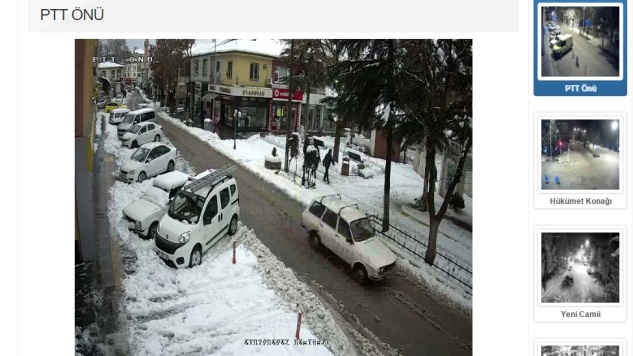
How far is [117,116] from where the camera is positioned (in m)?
3.61

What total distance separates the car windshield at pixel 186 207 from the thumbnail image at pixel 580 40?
8.91 feet

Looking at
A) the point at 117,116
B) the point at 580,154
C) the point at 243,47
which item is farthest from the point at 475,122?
the point at 117,116

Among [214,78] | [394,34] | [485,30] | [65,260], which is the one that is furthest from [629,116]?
[65,260]

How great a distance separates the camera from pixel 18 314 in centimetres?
275

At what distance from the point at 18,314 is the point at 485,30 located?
12.4 feet

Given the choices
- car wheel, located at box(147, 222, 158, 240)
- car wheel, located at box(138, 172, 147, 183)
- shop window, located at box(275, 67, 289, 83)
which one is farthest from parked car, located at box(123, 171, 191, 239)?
shop window, located at box(275, 67, 289, 83)

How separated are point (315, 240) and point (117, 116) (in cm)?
211

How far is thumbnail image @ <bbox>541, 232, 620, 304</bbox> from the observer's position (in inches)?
106

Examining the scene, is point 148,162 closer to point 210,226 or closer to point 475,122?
point 210,226

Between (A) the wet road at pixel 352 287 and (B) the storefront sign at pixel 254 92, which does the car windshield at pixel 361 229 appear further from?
(B) the storefront sign at pixel 254 92

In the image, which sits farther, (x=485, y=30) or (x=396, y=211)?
(x=396, y=211)

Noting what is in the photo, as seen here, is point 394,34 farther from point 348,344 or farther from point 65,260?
point 65,260

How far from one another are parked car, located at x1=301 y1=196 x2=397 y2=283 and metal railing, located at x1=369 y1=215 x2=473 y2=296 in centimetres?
7

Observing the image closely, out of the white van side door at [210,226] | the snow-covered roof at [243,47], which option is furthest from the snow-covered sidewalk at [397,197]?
the snow-covered roof at [243,47]
